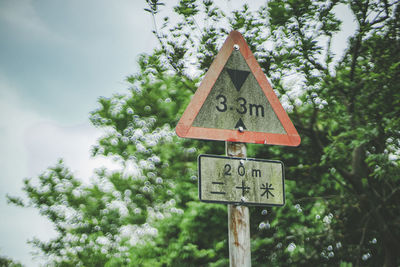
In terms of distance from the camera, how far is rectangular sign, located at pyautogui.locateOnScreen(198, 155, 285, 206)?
1961 mm

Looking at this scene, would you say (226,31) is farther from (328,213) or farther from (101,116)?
(101,116)

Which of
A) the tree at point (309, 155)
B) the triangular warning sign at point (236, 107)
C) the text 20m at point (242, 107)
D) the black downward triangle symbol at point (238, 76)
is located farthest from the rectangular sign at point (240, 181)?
the tree at point (309, 155)

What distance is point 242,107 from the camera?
7.23ft

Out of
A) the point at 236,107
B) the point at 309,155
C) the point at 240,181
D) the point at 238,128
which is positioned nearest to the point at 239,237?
the point at 240,181

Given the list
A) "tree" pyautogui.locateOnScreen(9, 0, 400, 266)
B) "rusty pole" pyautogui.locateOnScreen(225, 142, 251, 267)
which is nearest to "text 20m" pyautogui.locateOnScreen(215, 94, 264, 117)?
"rusty pole" pyautogui.locateOnScreen(225, 142, 251, 267)

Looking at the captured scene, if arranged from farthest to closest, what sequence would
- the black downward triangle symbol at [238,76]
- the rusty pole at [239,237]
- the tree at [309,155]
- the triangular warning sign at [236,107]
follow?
the tree at [309,155]
the black downward triangle symbol at [238,76]
the triangular warning sign at [236,107]
the rusty pole at [239,237]

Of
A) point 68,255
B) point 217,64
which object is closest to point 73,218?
point 68,255

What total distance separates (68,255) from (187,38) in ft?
42.7

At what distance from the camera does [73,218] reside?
1544 cm

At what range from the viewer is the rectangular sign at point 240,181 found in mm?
1961

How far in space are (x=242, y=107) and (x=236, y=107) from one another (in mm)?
36

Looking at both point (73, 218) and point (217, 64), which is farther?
point (73, 218)

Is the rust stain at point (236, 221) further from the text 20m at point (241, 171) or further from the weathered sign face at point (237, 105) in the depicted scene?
the weathered sign face at point (237, 105)

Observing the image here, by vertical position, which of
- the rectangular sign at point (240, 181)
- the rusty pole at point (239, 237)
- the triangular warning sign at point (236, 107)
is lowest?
the rusty pole at point (239, 237)
